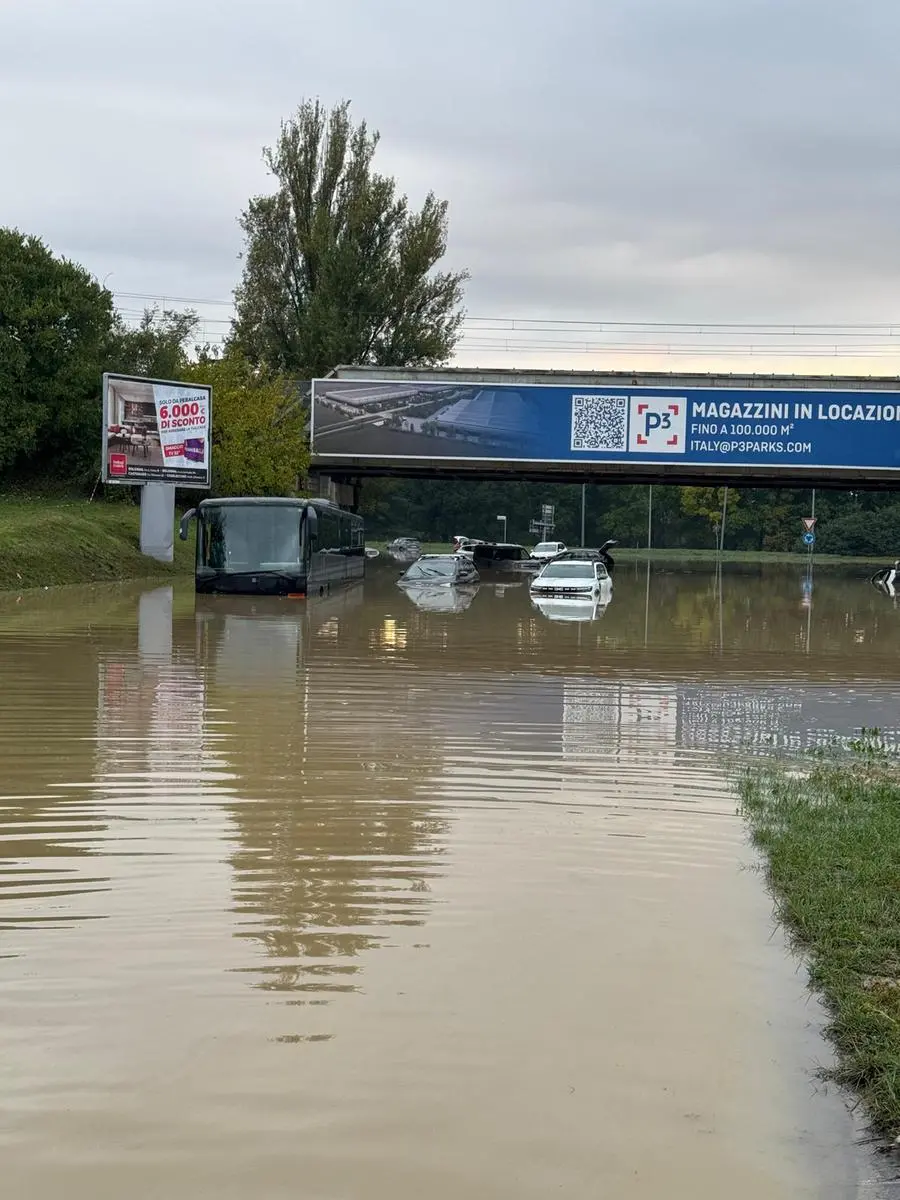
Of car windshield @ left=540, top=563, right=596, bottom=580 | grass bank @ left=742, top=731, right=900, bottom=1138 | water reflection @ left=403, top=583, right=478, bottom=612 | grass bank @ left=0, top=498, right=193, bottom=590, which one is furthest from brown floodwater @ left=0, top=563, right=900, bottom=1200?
car windshield @ left=540, top=563, right=596, bottom=580

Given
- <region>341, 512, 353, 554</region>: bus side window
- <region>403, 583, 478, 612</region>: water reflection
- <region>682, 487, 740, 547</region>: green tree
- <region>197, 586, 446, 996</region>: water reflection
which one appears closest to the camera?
<region>197, 586, 446, 996</region>: water reflection

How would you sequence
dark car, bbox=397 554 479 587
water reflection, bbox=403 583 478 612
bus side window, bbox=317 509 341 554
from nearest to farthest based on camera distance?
water reflection, bbox=403 583 478 612
bus side window, bbox=317 509 341 554
dark car, bbox=397 554 479 587

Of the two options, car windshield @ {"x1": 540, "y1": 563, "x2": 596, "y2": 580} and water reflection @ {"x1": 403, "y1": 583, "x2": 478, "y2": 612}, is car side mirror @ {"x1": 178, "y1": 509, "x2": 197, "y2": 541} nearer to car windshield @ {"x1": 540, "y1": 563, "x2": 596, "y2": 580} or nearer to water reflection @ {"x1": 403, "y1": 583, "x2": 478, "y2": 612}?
water reflection @ {"x1": 403, "y1": 583, "x2": 478, "y2": 612}

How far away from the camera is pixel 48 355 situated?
51781mm

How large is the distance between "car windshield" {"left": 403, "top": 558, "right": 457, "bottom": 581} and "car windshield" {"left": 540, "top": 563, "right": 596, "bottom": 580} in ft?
21.8

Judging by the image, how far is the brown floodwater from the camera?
454 cm

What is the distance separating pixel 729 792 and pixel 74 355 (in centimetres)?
4566

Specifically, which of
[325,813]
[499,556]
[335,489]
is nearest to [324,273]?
[335,489]

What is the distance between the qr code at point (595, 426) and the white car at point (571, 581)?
406 inches

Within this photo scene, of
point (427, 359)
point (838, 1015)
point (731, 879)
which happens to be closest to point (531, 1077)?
point (838, 1015)

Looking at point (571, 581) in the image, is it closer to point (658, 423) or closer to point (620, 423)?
point (620, 423)

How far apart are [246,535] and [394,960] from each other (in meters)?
30.9

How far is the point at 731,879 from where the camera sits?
319 inches

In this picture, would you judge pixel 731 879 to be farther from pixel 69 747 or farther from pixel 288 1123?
pixel 69 747
